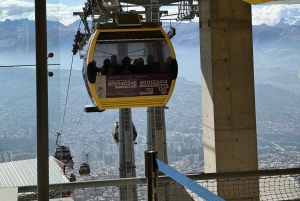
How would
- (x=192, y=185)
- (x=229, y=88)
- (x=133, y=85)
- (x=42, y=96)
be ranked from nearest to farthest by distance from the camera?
(x=42, y=96)
(x=192, y=185)
(x=133, y=85)
(x=229, y=88)

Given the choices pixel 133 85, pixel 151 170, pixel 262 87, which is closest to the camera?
pixel 151 170

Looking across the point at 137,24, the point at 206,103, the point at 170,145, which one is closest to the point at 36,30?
the point at 137,24

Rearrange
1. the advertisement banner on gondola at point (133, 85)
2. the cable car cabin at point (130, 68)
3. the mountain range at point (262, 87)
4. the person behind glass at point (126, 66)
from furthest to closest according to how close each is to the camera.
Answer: the mountain range at point (262, 87)
the person behind glass at point (126, 66)
the advertisement banner on gondola at point (133, 85)
the cable car cabin at point (130, 68)

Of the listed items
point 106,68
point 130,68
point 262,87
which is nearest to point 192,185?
point 106,68

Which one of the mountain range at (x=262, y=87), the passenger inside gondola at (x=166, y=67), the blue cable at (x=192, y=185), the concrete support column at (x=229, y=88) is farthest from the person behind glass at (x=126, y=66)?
the mountain range at (x=262, y=87)

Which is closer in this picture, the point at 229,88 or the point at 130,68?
the point at 130,68

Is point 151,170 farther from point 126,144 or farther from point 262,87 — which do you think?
point 262,87

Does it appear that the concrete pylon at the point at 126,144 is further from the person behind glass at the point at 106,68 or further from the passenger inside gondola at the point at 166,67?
the person behind glass at the point at 106,68

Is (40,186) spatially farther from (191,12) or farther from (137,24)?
(191,12)
